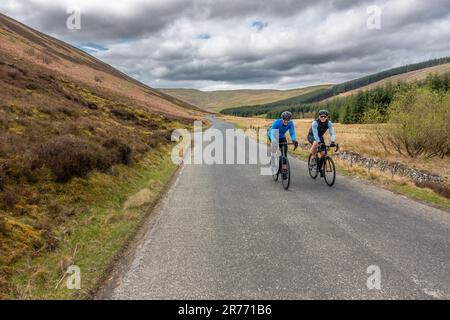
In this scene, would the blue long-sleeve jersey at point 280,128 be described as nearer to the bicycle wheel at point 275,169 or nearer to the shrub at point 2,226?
the bicycle wheel at point 275,169

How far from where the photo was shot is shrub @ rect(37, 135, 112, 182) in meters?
8.97

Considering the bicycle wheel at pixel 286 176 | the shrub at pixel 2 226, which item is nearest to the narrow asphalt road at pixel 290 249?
the bicycle wheel at pixel 286 176

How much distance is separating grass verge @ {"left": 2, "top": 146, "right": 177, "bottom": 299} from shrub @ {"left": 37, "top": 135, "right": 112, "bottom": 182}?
1.11ft

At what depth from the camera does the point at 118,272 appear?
493 centimetres

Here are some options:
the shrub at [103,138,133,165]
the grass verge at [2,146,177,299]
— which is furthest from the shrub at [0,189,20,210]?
the shrub at [103,138,133,165]

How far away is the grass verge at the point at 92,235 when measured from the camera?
4603 millimetres

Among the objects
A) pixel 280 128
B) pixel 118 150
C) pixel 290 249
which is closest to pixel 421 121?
A: pixel 280 128

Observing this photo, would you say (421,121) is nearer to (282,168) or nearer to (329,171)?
(329,171)

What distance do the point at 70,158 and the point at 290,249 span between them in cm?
720

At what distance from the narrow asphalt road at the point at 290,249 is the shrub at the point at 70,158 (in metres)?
2.87

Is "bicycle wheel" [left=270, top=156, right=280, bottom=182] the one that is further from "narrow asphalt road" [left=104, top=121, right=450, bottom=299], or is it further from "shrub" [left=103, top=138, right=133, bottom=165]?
"shrub" [left=103, top=138, right=133, bottom=165]

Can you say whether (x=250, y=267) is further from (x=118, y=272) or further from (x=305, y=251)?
(x=118, y=272)
